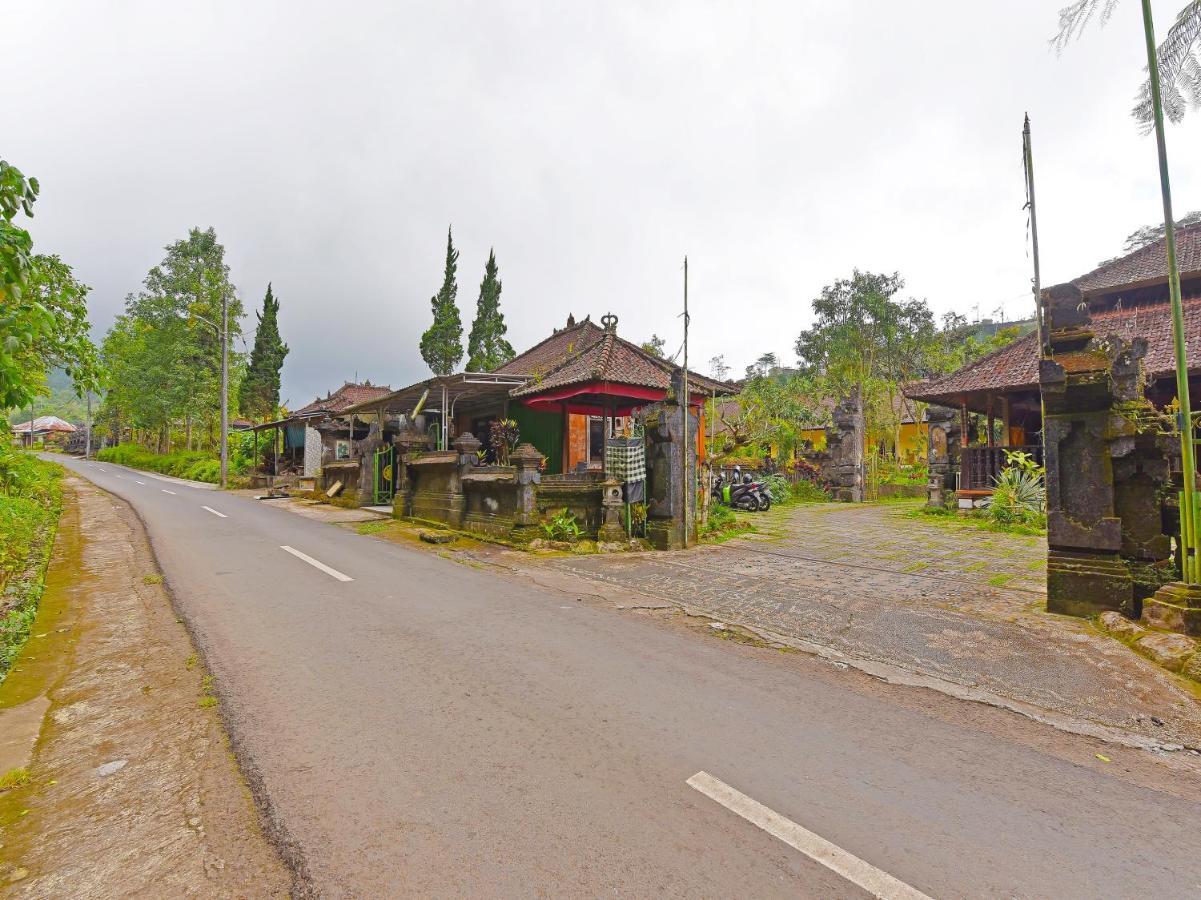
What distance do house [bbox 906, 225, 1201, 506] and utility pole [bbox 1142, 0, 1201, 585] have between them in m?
10.7

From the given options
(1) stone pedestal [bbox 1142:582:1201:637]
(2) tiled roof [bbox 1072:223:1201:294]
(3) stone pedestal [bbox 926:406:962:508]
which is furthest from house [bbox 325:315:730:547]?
(2) tiled roof [bbox 1072:223:1201:294]

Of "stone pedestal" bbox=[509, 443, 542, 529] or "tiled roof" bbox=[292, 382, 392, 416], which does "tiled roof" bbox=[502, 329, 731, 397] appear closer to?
"stone pedestal" bbox=[509, 443, 542, 529]

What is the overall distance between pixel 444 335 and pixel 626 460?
83.6 ft

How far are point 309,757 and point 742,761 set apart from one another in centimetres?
219

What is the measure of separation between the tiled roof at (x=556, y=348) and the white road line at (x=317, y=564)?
29.4ft

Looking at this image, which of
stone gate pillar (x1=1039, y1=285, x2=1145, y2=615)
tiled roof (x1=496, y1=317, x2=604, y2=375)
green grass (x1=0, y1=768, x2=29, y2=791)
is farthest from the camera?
tiled roof (x1=496, y1=317, x2=604, y2=375)

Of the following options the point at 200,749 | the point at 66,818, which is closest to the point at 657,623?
the point at 200,749

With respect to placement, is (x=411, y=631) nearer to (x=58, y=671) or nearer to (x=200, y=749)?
(x=200, y=749)

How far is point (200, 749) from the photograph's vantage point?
300 centimetres

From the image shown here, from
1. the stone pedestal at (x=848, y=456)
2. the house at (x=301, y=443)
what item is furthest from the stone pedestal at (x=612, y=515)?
the house at (x=301, y=443)

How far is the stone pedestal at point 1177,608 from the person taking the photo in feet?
14.9

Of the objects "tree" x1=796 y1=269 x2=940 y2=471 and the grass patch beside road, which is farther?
"tree" x1=796 y1=269 x2=940 y2=471

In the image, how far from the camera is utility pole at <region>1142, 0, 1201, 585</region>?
4566 mm

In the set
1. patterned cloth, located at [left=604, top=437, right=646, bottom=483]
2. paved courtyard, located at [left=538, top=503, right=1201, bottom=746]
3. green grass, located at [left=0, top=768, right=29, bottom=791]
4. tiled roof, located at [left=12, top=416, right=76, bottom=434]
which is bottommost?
green grass, located at [left=0, top=768, right=29, bottom=791]
